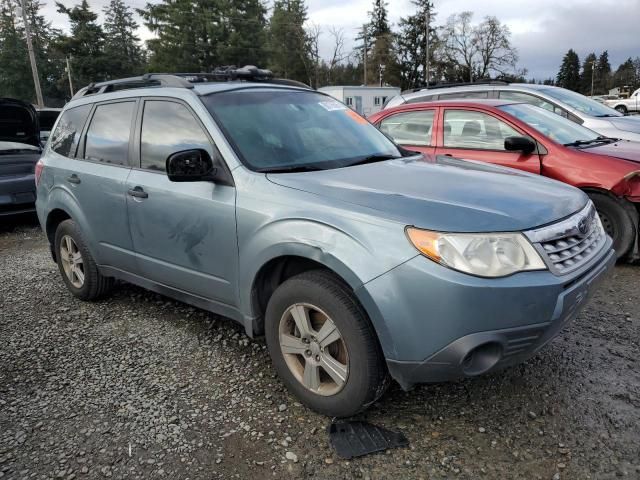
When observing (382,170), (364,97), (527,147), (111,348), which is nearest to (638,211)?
(527,147)

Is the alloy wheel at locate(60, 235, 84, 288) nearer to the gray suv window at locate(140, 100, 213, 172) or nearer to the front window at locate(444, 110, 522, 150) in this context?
the gray suv window at locate(140, 100, 213, 172)

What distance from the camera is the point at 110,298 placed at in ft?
14.6

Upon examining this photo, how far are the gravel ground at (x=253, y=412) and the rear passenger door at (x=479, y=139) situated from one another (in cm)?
180

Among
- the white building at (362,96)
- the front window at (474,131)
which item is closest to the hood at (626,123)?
the front window at (474,131)

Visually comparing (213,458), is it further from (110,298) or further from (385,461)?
(110,298)

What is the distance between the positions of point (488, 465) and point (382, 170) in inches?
64.3

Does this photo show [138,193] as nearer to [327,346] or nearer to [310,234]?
[310,234]

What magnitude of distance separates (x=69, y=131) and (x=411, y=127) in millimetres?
3674

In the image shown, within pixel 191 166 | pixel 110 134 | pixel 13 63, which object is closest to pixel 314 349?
pixel 191 166

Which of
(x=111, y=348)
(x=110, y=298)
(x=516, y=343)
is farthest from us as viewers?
(x=110, y=298)

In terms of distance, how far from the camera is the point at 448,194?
8.07 ft

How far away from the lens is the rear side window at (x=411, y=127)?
5.79 metres

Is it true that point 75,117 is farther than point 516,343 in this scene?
Yes

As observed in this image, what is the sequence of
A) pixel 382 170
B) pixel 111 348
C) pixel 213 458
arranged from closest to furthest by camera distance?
pixel 213 458 → pixel 382 170 → pixel 111 348
